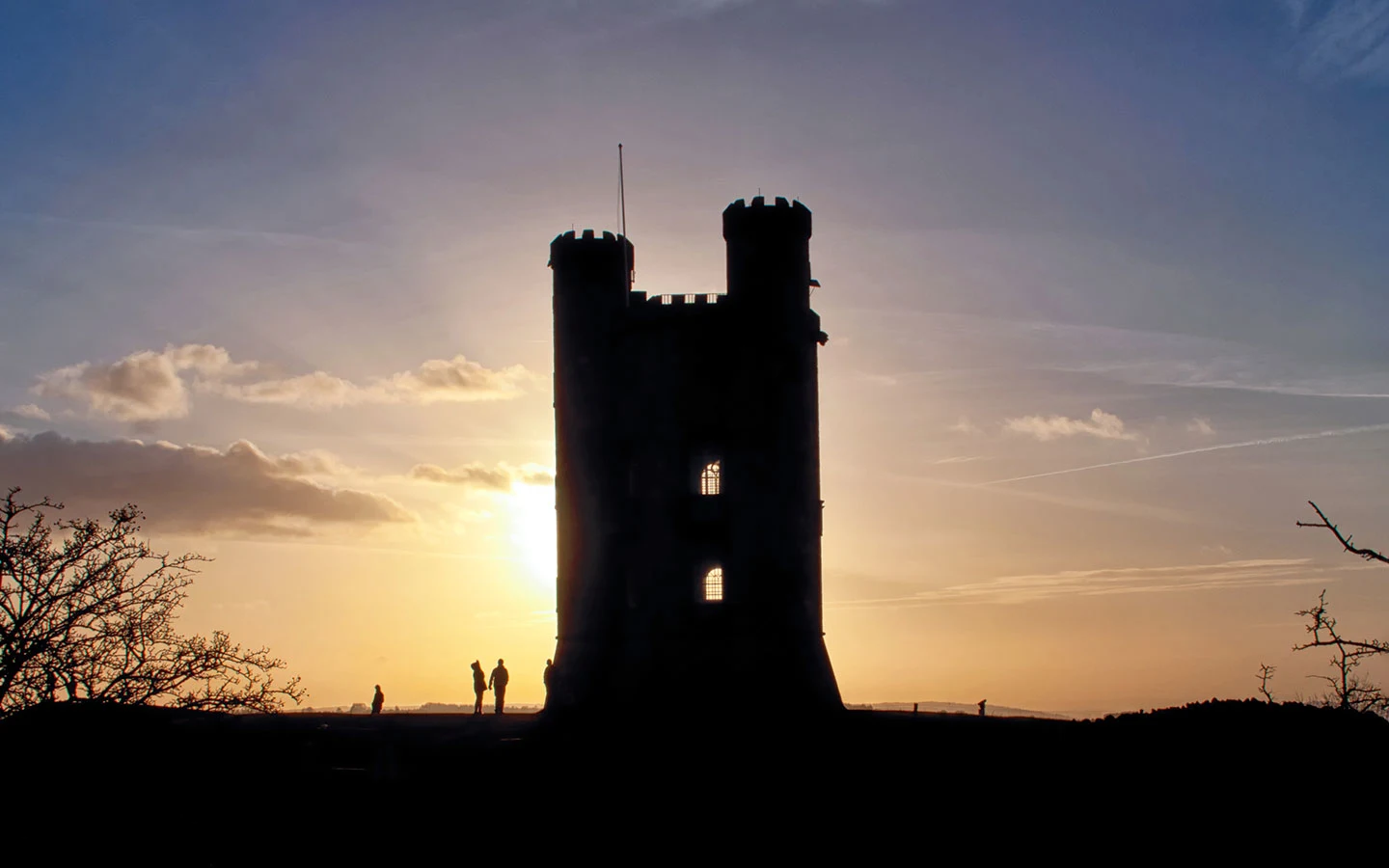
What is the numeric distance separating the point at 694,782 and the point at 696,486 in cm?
1006

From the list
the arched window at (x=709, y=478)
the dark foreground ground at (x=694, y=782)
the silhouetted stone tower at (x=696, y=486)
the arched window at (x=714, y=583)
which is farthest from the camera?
the arched window at (x=709, y=478)

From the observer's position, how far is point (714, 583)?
1500 inches

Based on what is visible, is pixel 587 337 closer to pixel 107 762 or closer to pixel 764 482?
pixel 764 482

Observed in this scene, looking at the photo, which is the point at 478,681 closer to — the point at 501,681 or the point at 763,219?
the point at 501,681

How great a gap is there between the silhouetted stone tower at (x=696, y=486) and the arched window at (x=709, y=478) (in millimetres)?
39

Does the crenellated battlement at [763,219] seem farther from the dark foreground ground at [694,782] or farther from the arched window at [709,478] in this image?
the dark foreground ground at [694,782]

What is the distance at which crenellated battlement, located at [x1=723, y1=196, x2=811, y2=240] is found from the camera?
39.3m

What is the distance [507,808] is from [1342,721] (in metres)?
18.0

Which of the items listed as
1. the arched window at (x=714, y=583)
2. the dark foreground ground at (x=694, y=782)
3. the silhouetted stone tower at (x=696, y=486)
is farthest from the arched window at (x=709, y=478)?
the dark foreground ground at (x=694, y=782)

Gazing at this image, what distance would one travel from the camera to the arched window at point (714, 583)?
37.9 metres

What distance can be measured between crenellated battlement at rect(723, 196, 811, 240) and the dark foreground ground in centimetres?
1506

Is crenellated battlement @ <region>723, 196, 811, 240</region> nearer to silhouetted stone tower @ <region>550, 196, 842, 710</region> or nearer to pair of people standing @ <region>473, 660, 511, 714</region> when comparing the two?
silhouetted stone tower @ <region>550, 196, 842, 710</region>

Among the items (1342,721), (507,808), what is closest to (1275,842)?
(1342,721)

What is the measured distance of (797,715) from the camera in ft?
121
